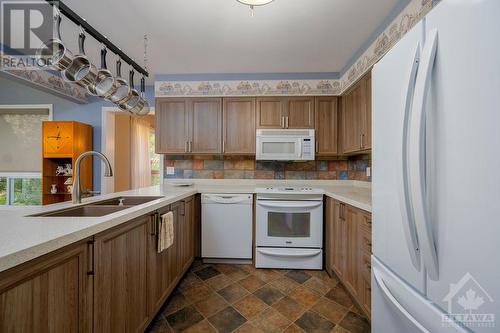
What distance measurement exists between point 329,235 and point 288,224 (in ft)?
1.46

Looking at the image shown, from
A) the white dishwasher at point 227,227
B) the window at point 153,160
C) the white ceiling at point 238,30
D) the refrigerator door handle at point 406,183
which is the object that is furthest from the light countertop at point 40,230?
the window at point 153,160

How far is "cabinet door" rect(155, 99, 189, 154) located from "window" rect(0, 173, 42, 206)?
2644 mm

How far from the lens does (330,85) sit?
2.87 metres

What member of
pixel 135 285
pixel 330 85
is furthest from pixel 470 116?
pixel 330 85

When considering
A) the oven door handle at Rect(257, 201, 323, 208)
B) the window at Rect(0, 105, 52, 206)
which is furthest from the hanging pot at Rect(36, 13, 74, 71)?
the window at Rect(0, 105, 52, 206)

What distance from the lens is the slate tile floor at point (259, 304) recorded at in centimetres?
153

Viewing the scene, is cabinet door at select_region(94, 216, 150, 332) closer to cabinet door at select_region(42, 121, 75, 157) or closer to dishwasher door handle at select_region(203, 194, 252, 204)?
dishwasher door handle at select_region(203, 194, 252, 204)

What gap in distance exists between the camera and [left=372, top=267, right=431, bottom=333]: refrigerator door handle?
2.30 feet

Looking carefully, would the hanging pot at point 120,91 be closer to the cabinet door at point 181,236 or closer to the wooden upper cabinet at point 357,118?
the cabinet door at point 181,236

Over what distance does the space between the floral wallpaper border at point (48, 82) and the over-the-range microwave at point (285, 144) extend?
2377 mm

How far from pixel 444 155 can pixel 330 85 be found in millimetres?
2558

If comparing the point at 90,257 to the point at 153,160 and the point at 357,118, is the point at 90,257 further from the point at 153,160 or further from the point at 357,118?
the point at 153,160

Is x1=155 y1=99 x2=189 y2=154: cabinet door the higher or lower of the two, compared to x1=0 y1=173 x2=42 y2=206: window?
higher

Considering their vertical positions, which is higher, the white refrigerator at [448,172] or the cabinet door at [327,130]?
the cabinet door at [327,130]
